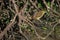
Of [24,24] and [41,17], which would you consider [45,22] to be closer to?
[41,17]

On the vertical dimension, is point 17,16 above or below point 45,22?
above

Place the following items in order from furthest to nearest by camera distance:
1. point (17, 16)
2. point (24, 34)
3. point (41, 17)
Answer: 1. point (41, 17)
2. point (24, 34)
3. point (17, 16)

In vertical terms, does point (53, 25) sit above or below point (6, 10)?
below

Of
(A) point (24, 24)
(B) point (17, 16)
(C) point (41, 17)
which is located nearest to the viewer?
(B) point (17, 16)

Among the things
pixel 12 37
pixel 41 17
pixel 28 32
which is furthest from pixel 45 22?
pixel 12 37

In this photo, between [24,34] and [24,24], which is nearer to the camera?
[24,34]

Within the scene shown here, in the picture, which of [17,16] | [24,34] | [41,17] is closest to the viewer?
[17,16]

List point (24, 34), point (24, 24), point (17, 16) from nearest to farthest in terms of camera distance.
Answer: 1. point (17, 16)
2. point (24, 34)
3. point (24, 24)

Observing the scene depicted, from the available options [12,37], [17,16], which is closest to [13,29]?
[12,37]

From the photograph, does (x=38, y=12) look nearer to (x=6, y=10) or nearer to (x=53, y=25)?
(x=53, y=25)
